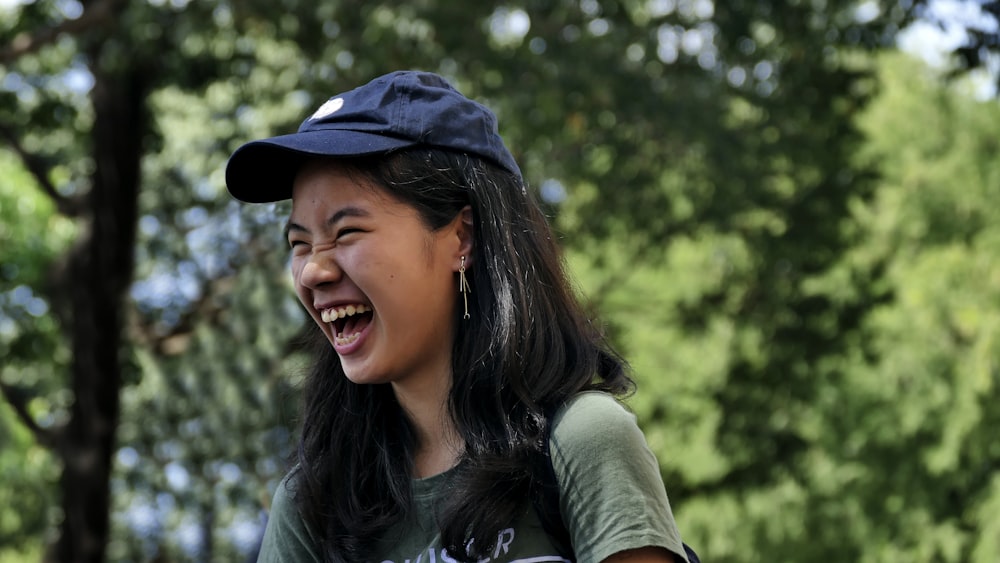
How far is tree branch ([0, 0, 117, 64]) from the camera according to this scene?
30.5 feet

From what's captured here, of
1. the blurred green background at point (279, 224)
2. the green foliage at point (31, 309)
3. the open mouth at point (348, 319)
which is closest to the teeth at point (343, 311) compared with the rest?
the open mouth at point (348, 319)

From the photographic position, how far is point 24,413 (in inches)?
444

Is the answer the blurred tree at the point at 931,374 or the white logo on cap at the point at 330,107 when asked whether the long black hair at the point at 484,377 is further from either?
the blurred tree at the point at 931,374

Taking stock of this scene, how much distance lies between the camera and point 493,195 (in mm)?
2291

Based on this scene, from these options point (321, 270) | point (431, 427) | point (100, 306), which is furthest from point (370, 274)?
point (100, 306)

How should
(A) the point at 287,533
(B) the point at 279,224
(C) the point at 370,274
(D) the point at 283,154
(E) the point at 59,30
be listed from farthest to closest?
(E) the point at 59,30 < (B) the point at 279,224 < (A) the point at 287,533 < (D) the point at 283,154 < (C) the point at 370,274

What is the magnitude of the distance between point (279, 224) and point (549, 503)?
347cm

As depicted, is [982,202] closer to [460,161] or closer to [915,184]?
[915,184]

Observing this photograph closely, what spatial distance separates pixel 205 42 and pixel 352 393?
23.3 ft

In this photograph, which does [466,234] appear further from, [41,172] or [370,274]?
[41,172]

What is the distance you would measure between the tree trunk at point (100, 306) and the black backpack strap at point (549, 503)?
27.4 ft

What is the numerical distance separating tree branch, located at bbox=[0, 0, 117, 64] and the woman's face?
7432 mm

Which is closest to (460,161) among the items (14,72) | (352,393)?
(352,393)

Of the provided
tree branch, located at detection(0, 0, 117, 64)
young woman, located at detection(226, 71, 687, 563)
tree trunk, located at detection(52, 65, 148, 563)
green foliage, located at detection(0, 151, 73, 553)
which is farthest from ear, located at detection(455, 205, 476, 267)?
green foliage, located at detection(0, 151, 73, 553)
